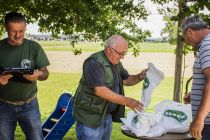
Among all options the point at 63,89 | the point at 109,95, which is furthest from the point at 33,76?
the point at 63,89

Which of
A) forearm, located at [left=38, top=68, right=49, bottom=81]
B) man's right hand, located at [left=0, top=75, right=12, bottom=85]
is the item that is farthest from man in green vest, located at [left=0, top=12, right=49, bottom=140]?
man's right hand, located at [left=0, top=75, right=12, bottom=85]

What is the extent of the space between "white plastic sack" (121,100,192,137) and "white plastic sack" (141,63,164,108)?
0.16 m

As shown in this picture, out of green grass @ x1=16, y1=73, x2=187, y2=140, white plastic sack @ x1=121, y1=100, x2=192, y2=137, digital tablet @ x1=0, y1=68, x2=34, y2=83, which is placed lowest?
green grass @ x1=16, y1=73, x2=187, y2=140

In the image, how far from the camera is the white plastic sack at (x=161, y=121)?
14.1 feet

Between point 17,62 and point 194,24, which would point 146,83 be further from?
point 17,62

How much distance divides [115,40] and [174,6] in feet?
17.0

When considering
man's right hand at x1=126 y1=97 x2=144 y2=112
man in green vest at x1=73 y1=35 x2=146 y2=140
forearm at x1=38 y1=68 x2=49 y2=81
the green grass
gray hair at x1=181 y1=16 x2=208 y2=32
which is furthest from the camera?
the green grass

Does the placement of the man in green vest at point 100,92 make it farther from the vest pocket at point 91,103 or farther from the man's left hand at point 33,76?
the man's left hand at point 33,76

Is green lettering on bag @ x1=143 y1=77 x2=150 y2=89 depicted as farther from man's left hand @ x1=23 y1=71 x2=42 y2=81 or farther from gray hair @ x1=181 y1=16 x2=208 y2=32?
man's left hand @ x1=23 y1=71 x2=42 y2=81

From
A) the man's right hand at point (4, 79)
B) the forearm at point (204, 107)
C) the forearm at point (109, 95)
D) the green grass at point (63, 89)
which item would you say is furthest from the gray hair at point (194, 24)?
the green grass at point (63, 89)

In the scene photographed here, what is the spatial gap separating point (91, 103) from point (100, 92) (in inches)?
10.1

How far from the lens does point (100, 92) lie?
4184 millimetres

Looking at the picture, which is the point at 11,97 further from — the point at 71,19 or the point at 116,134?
the point at 116,134

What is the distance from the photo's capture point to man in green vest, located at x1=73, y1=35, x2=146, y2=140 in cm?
420
